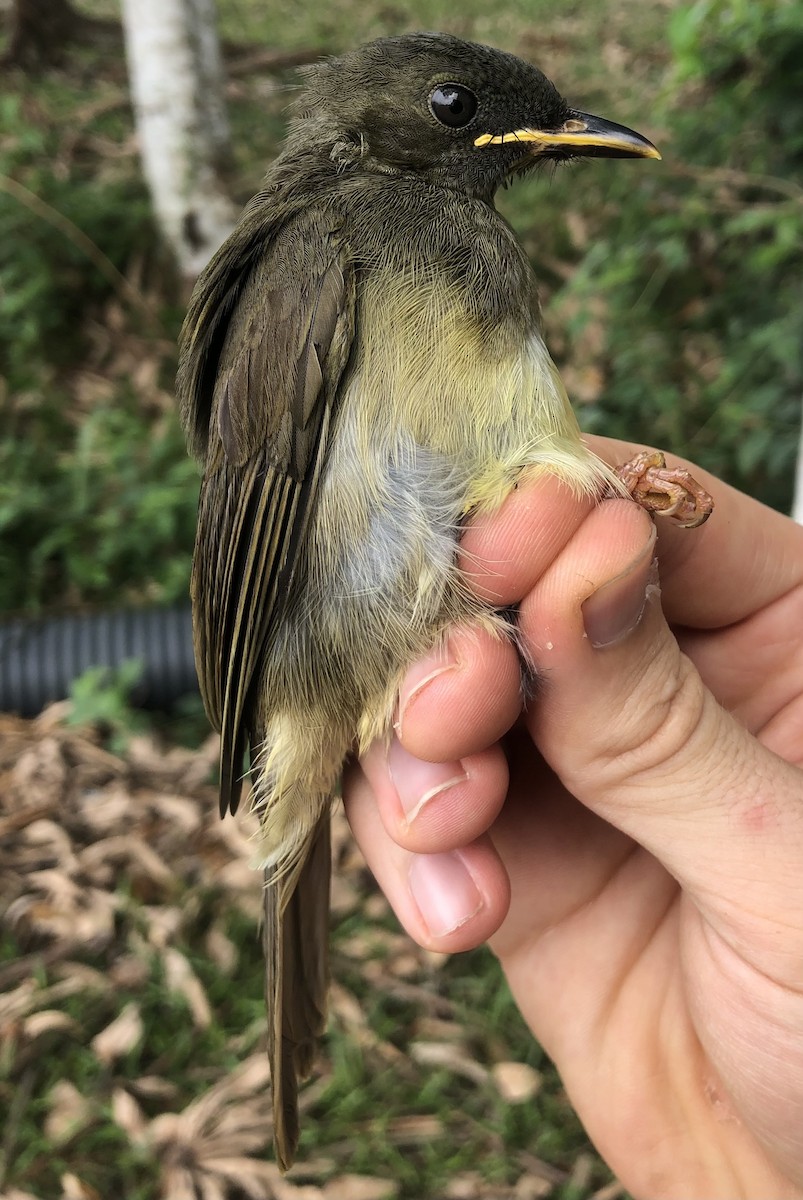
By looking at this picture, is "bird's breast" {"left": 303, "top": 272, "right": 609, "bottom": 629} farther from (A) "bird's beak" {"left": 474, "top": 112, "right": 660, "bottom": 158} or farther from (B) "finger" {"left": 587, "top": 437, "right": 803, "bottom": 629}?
(A) "bird's beak" {"left": 474, "top": 112, "right": 660, "bottom": 158}

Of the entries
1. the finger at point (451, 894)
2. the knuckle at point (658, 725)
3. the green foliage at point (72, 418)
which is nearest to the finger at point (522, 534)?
the knuckle at point (658, 725)

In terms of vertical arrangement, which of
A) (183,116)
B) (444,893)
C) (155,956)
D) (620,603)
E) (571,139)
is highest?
(183,116)

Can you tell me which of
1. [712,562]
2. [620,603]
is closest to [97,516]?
[712,562]

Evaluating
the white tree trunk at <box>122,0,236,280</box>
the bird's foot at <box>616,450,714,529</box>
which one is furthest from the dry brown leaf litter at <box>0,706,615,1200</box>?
the white tree trunk at <box>122,0,236,280</box>

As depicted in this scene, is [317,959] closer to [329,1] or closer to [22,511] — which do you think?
[22,511]

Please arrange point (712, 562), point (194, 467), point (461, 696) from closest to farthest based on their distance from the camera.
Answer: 1. point (461, 696)
2. point (712, 562)
3. point (194, 467)

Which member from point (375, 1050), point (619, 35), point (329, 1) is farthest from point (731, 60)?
point (329, 1)

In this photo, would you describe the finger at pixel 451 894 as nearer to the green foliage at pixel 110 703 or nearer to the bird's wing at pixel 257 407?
the bird's wing at pixel 257 407

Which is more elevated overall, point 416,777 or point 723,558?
point 723,558

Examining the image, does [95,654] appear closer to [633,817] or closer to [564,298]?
[564,298]
